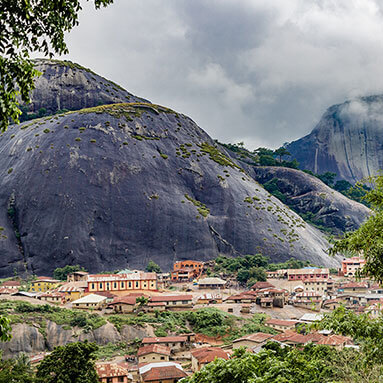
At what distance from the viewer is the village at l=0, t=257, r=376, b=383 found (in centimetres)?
3106

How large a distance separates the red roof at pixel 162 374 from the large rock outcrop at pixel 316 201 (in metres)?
79.5

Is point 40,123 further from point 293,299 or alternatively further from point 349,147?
point 349,147

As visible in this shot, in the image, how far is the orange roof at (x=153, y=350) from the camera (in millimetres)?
32509

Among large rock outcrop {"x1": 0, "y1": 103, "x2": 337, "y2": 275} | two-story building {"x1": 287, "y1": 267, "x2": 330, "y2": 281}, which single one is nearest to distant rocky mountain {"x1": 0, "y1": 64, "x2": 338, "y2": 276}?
large rock outcrop {"x1": 0, "y1": 103, "x2": 337, "y2": 275}

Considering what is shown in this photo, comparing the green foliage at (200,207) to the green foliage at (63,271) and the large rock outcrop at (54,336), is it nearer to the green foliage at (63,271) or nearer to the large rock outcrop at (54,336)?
the green foliage at (63,271)

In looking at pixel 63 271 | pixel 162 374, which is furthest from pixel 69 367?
pixel 63 271

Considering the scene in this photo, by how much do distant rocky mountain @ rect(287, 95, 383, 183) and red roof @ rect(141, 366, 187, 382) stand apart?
154 metres

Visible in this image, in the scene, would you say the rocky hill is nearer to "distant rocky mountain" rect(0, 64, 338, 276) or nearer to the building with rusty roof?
"distant rocky mountain" rect(0, 64, 338, 276)

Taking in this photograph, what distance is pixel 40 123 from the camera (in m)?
89.6

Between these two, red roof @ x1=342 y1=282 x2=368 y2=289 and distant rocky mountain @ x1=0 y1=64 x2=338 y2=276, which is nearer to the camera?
red roof @ x1=342 y1=282 x2=368 y2=289

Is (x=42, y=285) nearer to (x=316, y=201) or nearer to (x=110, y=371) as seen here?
(x=110, y=371)

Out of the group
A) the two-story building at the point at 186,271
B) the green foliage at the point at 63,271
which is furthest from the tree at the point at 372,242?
the green foliage at the point at 63,271

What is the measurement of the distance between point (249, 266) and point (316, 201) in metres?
49.0

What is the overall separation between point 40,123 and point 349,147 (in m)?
135
